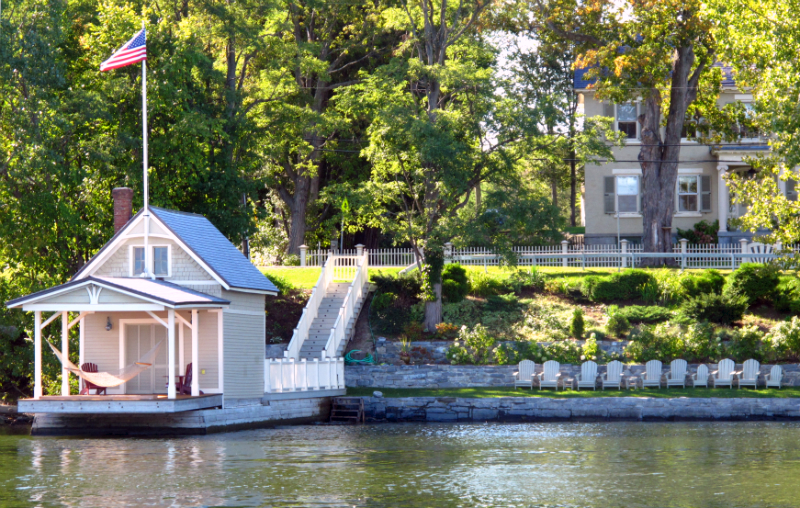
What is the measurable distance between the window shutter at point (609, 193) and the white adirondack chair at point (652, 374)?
729 inches

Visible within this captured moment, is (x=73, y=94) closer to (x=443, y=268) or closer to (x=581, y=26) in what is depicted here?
(x=443, y=268)

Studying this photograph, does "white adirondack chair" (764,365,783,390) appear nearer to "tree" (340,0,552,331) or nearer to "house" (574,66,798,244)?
"tree" (340,0,552,331)

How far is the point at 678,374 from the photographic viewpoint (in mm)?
28109

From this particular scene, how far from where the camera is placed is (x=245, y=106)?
39406 mm

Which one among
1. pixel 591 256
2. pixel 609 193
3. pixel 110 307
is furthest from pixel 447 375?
pixel 609 193

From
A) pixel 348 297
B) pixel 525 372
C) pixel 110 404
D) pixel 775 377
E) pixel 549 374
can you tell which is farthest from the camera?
pixel 348 297

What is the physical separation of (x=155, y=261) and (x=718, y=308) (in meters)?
17.6

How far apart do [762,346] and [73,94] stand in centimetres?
2243

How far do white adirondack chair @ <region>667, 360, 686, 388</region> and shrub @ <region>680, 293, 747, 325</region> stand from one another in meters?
3.55

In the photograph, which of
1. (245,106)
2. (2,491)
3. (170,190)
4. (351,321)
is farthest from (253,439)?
(245,106)

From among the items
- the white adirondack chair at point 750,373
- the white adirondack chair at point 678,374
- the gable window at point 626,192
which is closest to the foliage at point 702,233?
the gable window at point 626,192

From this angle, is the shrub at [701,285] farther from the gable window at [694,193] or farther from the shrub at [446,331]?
the gable window at [694,193]

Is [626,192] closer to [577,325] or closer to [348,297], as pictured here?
[577,325]

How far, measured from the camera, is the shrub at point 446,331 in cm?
3166
